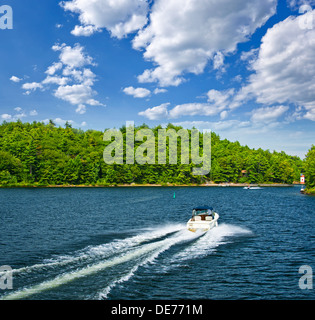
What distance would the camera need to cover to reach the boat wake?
18606 millimetres

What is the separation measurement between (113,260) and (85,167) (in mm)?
146276

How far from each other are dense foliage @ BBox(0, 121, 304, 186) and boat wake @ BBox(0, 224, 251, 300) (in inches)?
5154

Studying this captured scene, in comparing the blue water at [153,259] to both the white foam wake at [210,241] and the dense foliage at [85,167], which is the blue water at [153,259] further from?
the dense foliage at [85,167]

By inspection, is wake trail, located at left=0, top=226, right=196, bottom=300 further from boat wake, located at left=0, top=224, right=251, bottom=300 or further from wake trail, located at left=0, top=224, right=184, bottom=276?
wake trail, located at left=0, top=224, right=184, bottom=276

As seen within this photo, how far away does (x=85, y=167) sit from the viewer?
16438 cm

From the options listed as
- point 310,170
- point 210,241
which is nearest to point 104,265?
point 210,241

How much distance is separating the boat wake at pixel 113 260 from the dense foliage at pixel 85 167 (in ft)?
430

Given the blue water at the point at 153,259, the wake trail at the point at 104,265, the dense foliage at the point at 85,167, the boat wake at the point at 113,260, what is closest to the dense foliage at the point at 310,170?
the blue water at the point at 153,259

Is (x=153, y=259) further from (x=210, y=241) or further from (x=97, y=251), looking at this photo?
(x=210, y=241)

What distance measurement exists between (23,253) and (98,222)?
18.2 meters

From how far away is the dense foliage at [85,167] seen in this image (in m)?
154
